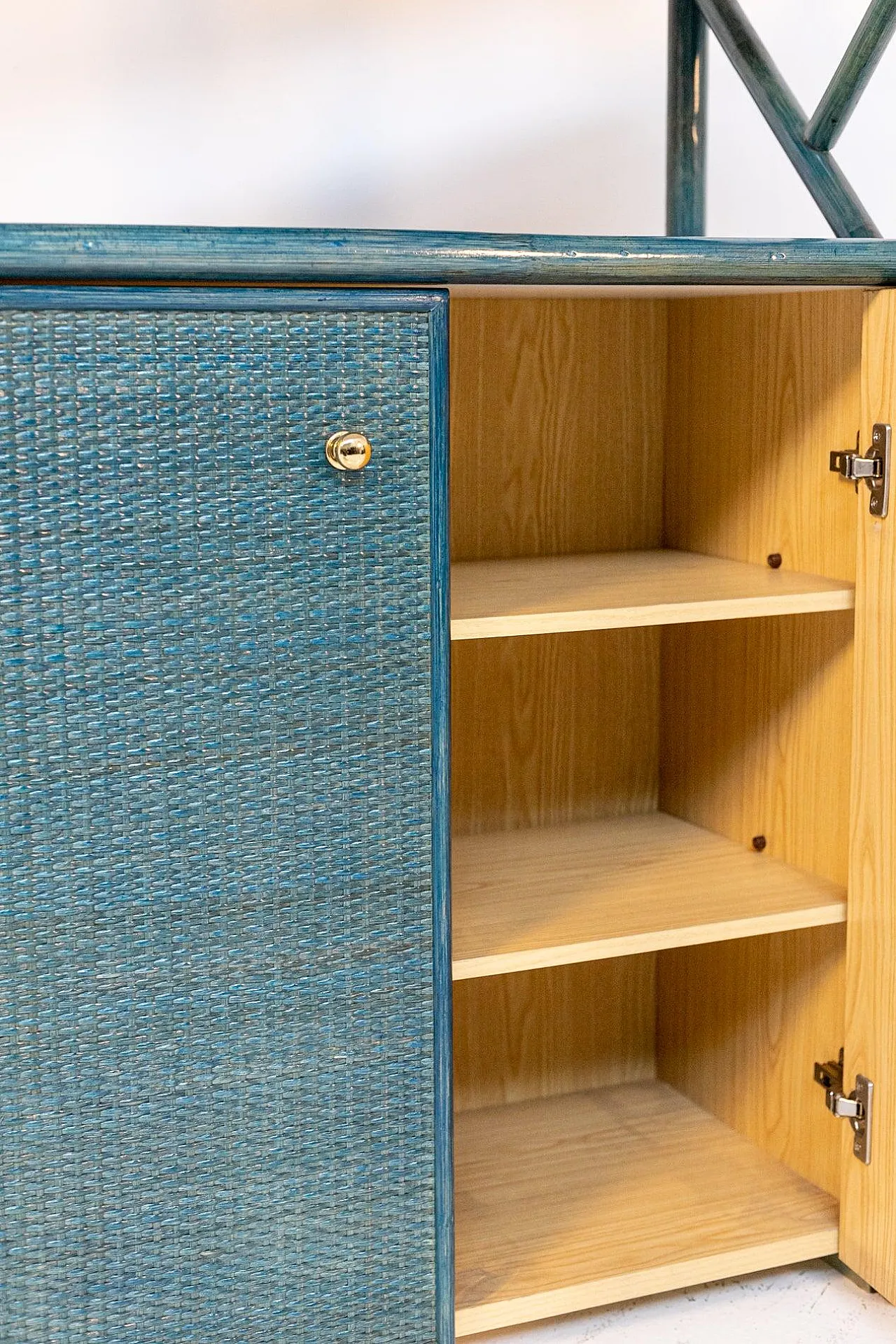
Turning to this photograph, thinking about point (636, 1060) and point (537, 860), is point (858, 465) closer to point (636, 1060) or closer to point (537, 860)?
point (537, 860)

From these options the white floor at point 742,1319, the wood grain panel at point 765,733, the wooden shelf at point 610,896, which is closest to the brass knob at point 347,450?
the wooden shelf at point 610,896

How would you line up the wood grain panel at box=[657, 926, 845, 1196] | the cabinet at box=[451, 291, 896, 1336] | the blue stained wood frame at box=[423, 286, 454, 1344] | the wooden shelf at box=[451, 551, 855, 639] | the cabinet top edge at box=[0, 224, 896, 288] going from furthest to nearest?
1. the wood grain panel at box=[657, 926, 845, 1196]
2. the cabinet at box=[451, 291, 896, 1336]
3. the wooden shelf at box=[451, 551, 855, 639]
4. the blue stained wood frame at box=[423, 286, 454, 1344]
5. the cabinet top edge at box=[0, 224, 896, 288]

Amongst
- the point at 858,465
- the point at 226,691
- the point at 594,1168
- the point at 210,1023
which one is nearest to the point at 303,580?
the point at 226,691

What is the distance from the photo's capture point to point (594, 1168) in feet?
5.71

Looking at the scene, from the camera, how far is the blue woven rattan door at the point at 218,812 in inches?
47.1

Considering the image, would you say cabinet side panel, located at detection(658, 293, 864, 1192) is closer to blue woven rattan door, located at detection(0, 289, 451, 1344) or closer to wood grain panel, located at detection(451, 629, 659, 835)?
wood grain panel, located at detection(451, 629, 659, 835)

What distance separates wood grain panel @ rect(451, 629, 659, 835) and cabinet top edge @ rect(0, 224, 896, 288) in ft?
1.92

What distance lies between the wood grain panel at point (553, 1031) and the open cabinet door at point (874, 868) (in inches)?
16.9

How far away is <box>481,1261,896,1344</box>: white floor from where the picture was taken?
1.54 m

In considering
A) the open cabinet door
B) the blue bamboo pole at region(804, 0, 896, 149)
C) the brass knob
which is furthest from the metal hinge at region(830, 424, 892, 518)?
the brass knob

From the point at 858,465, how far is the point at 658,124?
828 mm

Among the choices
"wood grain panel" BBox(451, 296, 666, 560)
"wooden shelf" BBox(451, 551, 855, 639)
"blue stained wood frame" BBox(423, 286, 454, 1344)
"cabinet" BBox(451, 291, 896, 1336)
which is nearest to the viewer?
"blue stained wood frame" BBox(423, 286, 454, 1344)

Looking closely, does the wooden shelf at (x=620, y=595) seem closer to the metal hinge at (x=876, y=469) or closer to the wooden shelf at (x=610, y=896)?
the metal hinge at (x=876, y=469)

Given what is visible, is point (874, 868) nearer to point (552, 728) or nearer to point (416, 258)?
point (552, 728)
